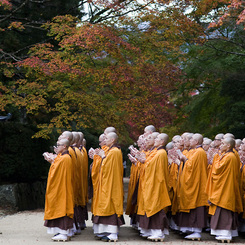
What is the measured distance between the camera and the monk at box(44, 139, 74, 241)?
9297 mm

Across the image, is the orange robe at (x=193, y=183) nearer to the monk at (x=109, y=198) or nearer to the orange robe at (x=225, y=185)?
the orange robe at (x=225, y=185)

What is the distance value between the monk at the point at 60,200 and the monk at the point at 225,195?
2.81 metres

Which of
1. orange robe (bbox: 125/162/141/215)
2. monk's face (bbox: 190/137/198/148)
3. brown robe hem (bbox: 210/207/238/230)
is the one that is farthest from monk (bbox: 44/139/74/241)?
brown robe hem (bbox: 210/207/238/230)

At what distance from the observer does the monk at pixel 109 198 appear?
9.45m

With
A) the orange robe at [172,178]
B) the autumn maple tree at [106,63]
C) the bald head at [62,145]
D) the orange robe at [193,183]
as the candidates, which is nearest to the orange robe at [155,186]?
the orange robe at [193,183]

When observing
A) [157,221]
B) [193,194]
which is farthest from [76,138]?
[193,194]

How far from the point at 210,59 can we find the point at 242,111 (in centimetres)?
253

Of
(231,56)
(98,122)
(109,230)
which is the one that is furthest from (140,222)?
(231,56)

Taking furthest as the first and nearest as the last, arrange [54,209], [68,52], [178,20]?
[178,20] < [68,52] < [54,209]

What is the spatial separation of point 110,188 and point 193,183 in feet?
5.91

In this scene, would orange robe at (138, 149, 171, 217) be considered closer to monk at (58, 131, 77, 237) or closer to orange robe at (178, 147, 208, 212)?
orange robe at (178, 147, 208, 212)

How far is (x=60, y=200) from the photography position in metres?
9.37

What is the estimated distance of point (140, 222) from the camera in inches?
382

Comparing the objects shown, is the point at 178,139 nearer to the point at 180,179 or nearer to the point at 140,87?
the point at 180,179
